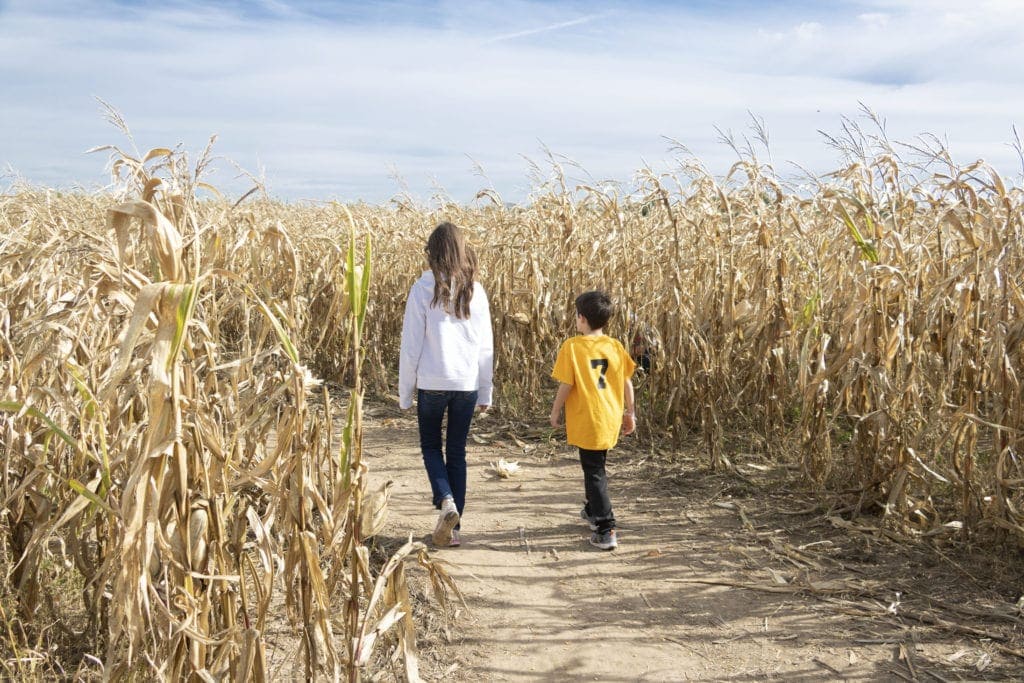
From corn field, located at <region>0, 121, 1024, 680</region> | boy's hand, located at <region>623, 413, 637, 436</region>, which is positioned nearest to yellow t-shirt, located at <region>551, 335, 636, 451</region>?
boy's hand, located at <region>623, 413, 637, 436</region>

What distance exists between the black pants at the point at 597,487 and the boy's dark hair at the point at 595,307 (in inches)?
26.3

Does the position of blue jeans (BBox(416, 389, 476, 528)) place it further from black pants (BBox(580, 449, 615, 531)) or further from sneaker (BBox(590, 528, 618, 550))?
sneaker (BBox(590, 528, 618, 550))

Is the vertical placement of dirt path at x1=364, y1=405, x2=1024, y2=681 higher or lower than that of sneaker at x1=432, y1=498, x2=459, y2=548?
lower

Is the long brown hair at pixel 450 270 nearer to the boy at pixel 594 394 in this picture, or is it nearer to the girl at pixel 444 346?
the girl at pixel 444 346

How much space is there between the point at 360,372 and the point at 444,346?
0.89 meters

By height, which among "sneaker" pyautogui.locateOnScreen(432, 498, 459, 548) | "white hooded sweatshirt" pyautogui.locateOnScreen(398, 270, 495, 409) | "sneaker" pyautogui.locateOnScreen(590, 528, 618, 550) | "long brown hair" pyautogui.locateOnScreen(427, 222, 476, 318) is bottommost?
"sneaker" pyautogui.locateOnScreen(590, 528, 618, 550)

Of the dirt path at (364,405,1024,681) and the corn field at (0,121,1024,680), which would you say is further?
the dirt path at (364,405,1024,681)

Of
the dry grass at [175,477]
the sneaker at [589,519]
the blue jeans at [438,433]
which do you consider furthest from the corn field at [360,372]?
the sneaker at [589,519]

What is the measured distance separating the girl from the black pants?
2.19 feet

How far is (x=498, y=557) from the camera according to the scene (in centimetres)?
425

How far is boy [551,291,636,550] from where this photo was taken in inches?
167

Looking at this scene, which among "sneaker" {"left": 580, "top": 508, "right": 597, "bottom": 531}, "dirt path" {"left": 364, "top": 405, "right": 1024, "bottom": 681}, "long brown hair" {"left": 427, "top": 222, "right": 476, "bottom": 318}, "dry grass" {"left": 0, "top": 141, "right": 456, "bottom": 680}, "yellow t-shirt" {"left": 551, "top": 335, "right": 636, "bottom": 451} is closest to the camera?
"dry grass" {"left": 0, "top": 141, "right": 456, "bottom": 680}

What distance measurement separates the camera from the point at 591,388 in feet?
14.0

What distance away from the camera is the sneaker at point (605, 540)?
4.32 m
